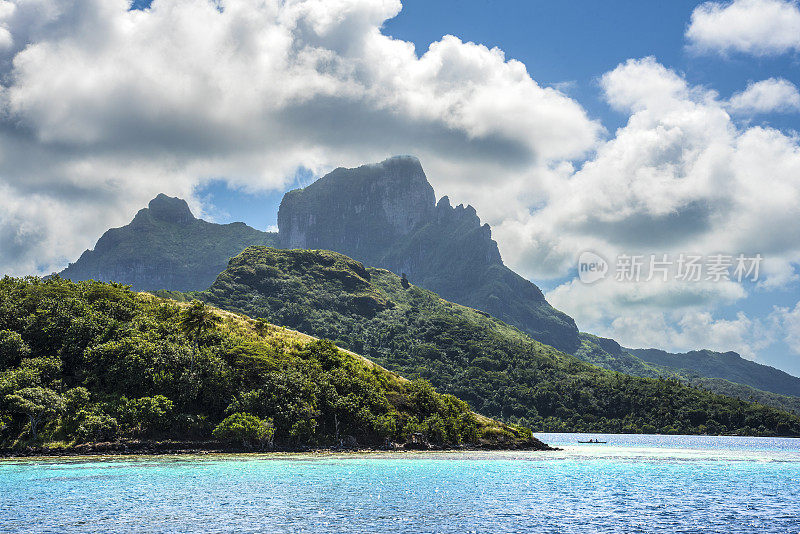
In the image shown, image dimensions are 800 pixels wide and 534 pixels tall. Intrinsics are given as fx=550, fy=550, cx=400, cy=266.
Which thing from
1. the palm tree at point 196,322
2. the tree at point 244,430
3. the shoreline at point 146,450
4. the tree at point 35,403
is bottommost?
the shoreline at point 146,450

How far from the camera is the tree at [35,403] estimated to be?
278 feet

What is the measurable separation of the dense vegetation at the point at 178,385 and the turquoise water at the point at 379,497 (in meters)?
13.5

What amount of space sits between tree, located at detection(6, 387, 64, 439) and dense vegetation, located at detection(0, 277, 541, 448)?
20 cm

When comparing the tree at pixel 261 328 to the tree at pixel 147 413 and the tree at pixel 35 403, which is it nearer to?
the tree at pixel 147 413

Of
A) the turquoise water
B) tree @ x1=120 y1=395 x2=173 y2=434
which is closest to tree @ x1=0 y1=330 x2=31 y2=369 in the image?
tree @ x1=120 y1=395 x2=173 y2=434

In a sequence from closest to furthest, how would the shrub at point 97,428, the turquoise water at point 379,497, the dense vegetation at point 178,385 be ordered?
the turquoise water at point 379,497, the shrub at point 97,428, the dense vegetation at point 178,385

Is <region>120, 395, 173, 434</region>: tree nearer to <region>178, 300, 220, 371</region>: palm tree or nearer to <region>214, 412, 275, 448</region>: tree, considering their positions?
<region>214, 412, 275, 448</region>: tree

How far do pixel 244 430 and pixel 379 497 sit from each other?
51.6m

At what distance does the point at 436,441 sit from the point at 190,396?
50109 millimetres

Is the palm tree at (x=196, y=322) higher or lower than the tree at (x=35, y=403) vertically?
higher

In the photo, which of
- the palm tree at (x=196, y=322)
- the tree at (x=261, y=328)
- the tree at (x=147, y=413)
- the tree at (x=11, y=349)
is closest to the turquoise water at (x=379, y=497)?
the tree at (x=147, y=413)

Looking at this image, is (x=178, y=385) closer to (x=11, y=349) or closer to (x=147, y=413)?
(x=147, y=413)

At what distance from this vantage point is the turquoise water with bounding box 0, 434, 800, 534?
124 ft

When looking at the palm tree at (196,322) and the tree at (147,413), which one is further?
the palm tree at (196,322)
